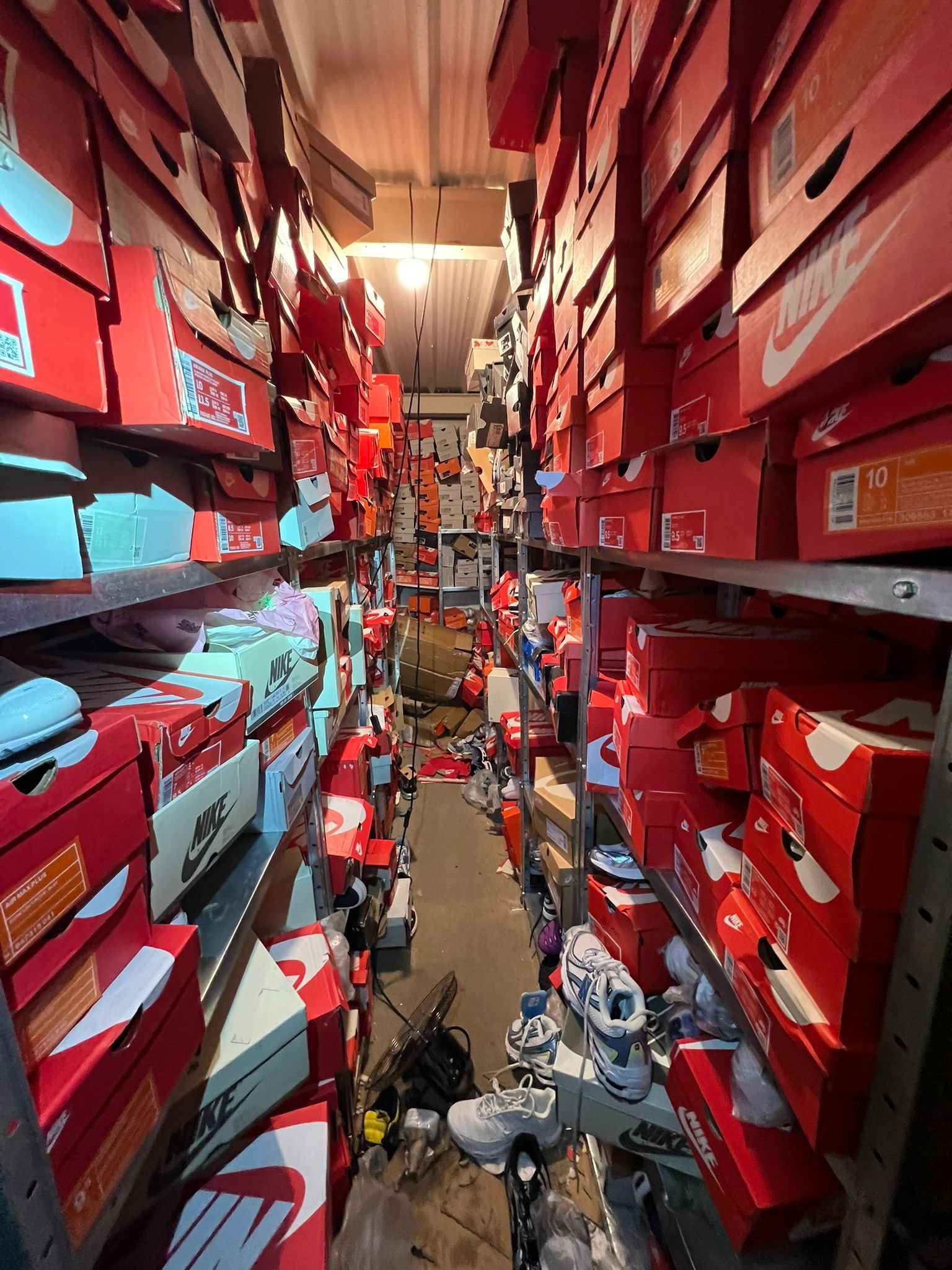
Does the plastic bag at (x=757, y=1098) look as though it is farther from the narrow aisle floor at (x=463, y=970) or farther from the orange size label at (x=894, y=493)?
the narrow aisle floor at (x=463, y=970)

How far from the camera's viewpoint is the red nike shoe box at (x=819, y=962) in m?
0.38

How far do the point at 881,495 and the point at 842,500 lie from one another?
0.11 feet

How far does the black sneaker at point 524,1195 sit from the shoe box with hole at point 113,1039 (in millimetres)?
1081

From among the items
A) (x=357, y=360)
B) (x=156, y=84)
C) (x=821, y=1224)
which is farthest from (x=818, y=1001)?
(x=357, y=360)

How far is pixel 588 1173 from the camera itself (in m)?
1.23

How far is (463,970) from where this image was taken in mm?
1865

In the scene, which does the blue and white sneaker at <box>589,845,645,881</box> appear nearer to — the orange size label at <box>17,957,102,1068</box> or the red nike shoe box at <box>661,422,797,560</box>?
the red nike shoe box at <box>661,422,797,560</box>

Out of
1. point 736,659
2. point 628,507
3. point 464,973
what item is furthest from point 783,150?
point 464,973

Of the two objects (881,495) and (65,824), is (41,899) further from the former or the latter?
(881,495)

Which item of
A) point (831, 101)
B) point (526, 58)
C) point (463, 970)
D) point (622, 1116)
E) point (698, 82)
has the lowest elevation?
point (463, 970)

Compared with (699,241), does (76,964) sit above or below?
below

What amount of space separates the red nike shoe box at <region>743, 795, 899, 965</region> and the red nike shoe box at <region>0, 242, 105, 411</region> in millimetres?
758

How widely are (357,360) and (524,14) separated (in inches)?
41.1

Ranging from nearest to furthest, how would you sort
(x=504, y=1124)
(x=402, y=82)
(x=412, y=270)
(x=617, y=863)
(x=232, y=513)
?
(x=232, y=513), (x=617, y=863), (x=504, y=1124), (x=402, y=82), (x=412, y=270)
